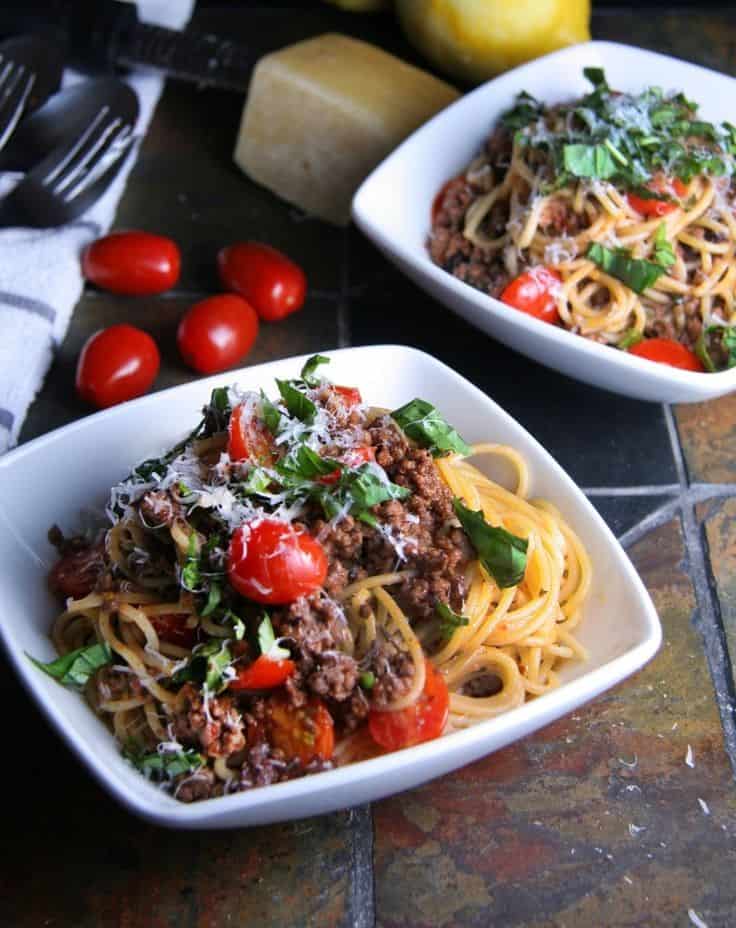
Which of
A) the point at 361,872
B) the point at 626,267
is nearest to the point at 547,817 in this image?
the point at 361,872

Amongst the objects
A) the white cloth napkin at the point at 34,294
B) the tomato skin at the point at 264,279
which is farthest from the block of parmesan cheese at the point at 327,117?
the white cloth napkin at the point at 34,294

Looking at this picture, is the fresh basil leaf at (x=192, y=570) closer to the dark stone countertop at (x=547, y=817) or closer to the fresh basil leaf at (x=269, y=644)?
the fresh basil leaf at (x=269, y=644)

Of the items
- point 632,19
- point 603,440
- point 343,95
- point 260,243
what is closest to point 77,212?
point 260,243

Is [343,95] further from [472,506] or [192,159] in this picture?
[472,506]

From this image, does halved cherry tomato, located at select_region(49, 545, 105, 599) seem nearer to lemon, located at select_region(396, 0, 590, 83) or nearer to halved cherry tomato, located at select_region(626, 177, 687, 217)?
halved cherry tomato, located at select_region(626, 177, 687, 217)

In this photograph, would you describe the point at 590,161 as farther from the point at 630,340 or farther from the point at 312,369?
the point at 312,369

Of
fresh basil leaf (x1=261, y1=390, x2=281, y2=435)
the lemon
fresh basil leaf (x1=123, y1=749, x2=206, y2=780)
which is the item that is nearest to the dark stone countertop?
fresh basil leaf (x1=123, y1=749, x2=206, y2=780)
